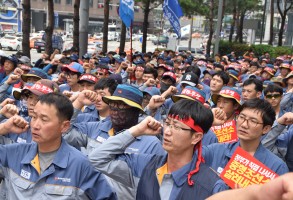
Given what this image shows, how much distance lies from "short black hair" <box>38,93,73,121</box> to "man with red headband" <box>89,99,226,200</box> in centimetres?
38

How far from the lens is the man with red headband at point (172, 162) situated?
9.23ft

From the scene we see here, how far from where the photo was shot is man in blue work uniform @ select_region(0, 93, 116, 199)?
2.99m

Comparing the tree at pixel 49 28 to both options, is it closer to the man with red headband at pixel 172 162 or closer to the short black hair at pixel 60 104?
the short black hair at pixel 60 104

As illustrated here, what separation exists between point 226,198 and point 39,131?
80.0 inches

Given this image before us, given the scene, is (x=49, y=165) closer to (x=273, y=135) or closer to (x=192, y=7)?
(x=273, y=135)

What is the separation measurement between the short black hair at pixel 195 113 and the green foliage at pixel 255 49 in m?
29.5

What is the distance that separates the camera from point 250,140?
388cm

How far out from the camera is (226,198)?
A: 135 cm

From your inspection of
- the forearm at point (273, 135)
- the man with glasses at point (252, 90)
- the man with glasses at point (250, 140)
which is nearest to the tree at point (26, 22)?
the man with glasses at point (252, 90)

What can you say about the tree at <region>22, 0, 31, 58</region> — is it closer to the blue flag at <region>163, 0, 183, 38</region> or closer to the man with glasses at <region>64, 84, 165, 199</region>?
the blue flag at <region>163, 0, 183, 38</region>

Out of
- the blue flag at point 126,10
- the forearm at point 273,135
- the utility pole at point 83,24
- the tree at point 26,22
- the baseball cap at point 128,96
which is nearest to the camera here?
the baseball cap at point 128,96

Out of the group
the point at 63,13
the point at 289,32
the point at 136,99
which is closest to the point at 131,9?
the point at 136,99

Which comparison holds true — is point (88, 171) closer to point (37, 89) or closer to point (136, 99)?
point (136, 99)

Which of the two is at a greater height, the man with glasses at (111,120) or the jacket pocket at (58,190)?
the man with glasses at (111,120)
